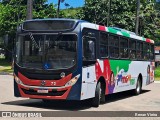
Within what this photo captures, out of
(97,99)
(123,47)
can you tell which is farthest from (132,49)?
(97,99)

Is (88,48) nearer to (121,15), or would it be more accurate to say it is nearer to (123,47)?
(123,47)

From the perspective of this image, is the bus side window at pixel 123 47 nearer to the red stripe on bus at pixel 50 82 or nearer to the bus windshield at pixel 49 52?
the bus windshield at pixel 49 52

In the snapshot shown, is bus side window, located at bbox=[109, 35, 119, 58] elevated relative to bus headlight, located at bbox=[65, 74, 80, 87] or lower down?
elevated

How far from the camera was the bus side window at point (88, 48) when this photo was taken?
14.0 metres

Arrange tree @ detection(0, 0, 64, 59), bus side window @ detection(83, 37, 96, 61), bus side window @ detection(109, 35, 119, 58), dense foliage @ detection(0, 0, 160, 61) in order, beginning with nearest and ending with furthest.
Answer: bus side window @ detection(83, 37, 96, 61) → bus side window @ detection(109, 35, 119, 58) → dense foliage @ detection(0, 0, 160, 61) → tree @ detection(0, 0, 64, 59)

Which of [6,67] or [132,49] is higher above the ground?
[132,49]

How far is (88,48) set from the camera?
1434 cm

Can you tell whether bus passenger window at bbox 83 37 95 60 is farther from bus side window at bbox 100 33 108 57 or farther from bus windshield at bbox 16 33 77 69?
bus side window at bbox 100 33 108 57

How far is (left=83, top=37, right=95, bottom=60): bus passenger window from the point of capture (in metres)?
14.0

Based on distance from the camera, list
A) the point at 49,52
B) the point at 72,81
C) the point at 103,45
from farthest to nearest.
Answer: the point at 103,45
the point at 49,52
the point at 72,81

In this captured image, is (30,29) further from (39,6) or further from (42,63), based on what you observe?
(39,6)

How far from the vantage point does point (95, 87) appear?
586 inches

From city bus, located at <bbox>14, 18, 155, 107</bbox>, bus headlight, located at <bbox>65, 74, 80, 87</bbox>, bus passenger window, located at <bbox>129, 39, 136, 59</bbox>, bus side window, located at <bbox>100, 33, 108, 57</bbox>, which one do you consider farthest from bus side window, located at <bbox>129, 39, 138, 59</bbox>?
bus headlight, located at <bbox>65, 74, 80, 87</bbox>

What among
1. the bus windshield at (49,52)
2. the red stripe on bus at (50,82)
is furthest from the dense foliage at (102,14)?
the red stripe on bus at (50,82)
